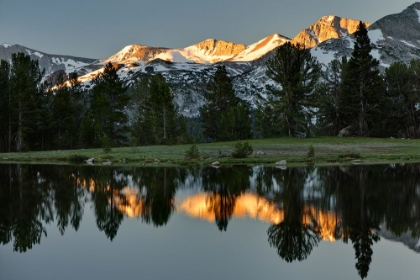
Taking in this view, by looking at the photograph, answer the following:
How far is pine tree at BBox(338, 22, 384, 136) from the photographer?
72688 mm

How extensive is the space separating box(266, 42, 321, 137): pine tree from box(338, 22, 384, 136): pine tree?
7.74 meters

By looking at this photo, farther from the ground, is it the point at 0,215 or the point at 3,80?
the point at 3,80

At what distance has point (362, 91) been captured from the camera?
72.8 meters

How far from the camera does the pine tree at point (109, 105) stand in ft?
263

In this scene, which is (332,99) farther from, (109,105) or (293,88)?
(109,105)

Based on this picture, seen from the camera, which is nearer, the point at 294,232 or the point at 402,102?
the point at 294,232

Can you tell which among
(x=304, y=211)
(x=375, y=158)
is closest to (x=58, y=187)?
(x=304, y=211)

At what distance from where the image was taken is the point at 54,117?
77.5 metres

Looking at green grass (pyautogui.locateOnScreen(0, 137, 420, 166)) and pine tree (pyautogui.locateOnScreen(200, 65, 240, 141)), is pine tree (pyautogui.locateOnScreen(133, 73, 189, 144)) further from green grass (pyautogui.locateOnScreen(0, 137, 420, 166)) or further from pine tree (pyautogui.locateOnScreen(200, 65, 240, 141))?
green grass (pyautogui.locateOnScreen(0, 137, 420, 166))

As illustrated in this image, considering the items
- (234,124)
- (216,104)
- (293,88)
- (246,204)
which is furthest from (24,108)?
(246,204)

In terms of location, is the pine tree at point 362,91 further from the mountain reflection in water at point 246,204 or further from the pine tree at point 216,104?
the mountain reflection in water at point 246,204

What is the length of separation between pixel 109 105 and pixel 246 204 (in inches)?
2777

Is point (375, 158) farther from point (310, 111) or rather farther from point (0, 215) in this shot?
point (0, 215)

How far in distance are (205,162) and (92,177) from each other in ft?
45.3
